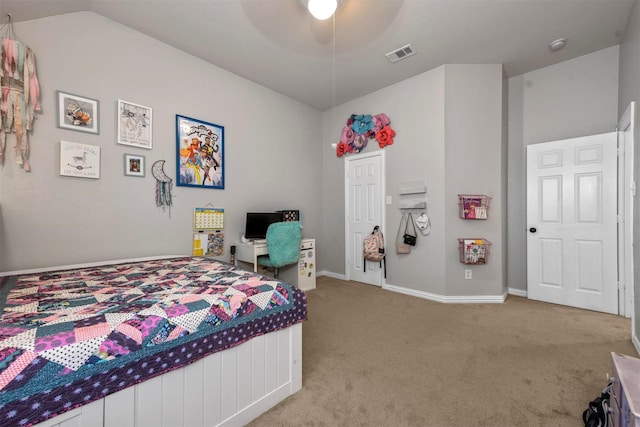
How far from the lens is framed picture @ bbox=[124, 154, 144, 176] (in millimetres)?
2418

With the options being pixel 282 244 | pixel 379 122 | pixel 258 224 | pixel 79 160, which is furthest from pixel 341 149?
pixel 79 160

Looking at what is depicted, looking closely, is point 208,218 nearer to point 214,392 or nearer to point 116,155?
point 116,155

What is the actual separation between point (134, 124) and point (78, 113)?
39cm

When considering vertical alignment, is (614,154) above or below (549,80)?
below

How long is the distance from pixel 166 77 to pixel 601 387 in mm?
4115

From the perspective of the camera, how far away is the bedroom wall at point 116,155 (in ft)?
6.56

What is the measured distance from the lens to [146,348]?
3.39 feet

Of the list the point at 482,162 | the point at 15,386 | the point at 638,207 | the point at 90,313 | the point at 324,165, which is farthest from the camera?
the point at 324,165

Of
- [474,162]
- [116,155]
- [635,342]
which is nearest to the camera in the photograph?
[635,342]

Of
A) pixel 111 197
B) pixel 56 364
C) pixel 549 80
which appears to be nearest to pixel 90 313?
pixel 56 364

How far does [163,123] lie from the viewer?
2.66 meters

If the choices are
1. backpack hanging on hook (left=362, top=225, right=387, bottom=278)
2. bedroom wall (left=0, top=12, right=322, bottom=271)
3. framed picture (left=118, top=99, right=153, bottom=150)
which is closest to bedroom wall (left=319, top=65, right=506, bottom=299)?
backpack hanging on hook (left=362, top=225, right=387, bottom=278)

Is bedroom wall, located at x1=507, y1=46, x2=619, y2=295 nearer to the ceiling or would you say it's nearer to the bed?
the ceiling

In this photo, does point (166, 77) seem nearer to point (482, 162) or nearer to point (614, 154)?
point (482, 162)
